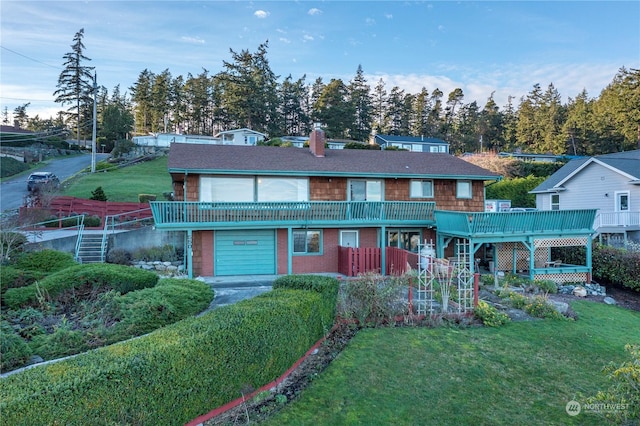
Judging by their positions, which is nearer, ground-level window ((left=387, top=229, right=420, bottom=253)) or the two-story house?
the two-story house

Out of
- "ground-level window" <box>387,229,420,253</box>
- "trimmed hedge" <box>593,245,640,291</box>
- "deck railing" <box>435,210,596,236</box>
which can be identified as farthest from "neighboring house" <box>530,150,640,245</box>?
"ground-level window" <box>387,229,420,253</box>

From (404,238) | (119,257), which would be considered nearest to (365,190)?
(404,238)

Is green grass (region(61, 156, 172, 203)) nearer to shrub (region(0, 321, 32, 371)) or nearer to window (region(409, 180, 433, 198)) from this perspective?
window (region(409, 180, 433, 198))

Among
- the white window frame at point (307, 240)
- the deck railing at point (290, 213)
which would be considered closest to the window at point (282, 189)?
the deck railing at point (290, 213)

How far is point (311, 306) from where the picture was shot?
7.95 metres

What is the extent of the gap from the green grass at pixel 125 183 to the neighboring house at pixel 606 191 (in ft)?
103

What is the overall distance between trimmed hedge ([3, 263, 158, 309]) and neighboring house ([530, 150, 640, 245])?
26495 mm

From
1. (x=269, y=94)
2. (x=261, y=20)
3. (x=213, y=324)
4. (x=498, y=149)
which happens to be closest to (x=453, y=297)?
(x=213, y=324)

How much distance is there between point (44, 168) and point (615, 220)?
5469 cm

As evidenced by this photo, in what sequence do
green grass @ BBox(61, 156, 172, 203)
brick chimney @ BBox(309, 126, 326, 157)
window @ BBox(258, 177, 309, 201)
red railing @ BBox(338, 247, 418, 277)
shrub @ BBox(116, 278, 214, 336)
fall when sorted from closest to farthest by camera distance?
1. shrub @ BBox(116, 278, 214, 336)
2. red railing @ BBox(338, 247, 418, 277)
3. window @ BBox(258, 177, 309, 201)
4. brick chimney @ BBox(309, 126, 326, 157)
5. green grass @ BBox(61, 156, 172, 203)

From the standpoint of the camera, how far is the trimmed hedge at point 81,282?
10102 mm

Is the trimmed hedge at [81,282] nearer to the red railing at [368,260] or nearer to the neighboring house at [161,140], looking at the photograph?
the red railing at [368,260]

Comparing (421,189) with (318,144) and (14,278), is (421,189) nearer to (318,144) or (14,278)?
(318,144)

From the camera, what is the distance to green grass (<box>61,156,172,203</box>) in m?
29.3
